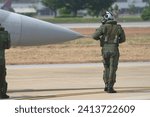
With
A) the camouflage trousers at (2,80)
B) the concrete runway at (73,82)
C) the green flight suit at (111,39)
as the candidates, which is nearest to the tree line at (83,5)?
the concrete runway at (73,82)

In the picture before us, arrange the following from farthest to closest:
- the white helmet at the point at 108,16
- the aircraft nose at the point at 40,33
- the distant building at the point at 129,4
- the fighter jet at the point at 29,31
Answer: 1. the distant building at the point at 129,4
2. the white helmet at the point at 108,16
3. the aircraft nose at the point at 40,33
4. the fighter jet at the point at 29,31

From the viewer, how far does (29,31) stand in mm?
13258

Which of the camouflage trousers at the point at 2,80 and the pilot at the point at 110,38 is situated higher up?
the pilot at the point at 110,38

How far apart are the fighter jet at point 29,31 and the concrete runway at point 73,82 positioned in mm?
1323

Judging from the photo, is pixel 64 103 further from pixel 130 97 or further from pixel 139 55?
pixel 139 55

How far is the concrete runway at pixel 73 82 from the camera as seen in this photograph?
13188 mm

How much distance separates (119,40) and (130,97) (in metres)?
1.45

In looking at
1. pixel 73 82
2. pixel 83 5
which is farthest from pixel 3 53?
pixel 83 5

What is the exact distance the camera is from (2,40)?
497 inches

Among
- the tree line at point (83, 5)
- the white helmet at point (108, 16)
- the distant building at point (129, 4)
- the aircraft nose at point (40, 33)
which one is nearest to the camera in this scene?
the aircraft nose at point (40, 33)

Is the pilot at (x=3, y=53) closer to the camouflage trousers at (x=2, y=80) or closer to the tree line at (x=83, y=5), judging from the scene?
the camouflage trousers at (x=2, y=80)

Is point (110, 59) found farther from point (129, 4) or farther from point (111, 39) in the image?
point (129, 4)

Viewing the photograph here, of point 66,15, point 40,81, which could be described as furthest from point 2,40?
point 66,15

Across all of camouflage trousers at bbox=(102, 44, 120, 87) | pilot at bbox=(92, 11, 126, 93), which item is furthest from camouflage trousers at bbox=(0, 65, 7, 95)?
camouflage trousers at bbox=(102, 44, 120, 87)
